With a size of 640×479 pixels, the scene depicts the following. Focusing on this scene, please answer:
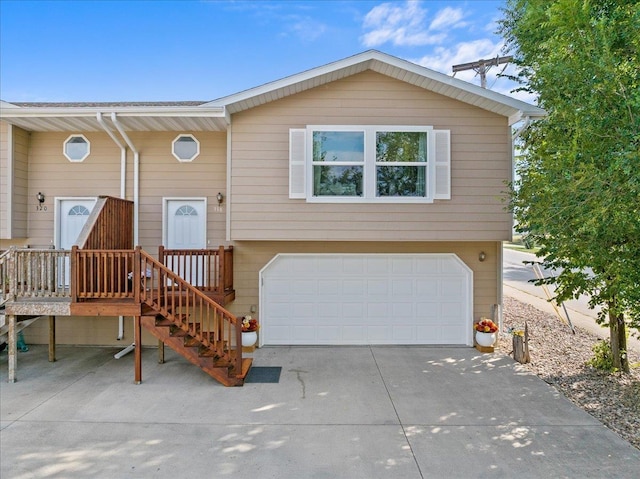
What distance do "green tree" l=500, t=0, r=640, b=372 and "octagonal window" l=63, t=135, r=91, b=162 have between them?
7.97 metres

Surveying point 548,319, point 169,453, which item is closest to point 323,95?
point 169,453

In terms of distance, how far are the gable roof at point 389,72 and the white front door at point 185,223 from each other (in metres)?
2.05

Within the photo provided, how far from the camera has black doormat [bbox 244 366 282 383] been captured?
17.3 ft

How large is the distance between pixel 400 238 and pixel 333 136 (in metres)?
2.22

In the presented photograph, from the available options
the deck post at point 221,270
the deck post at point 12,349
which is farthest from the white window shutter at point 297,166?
the deck post at point 12,349

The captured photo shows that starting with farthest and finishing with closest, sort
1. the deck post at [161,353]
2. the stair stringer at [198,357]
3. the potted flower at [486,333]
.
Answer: the potted flower at [486,333] → the deck post at [161,353] → the stair stringer at [198,357]

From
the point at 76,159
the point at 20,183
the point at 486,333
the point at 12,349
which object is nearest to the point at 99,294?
the point at 12,349

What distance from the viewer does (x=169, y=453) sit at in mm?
3436

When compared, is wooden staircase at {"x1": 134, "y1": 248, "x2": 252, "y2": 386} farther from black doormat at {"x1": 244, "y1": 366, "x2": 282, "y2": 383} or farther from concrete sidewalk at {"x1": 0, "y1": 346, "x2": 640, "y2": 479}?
concrete sidewalk at {"x1": 0, "y1": 346, "x2": 640, "y2": 479}

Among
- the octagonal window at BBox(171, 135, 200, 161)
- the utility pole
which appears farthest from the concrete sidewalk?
the utility pole

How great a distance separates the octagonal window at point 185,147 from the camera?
6.84 meters

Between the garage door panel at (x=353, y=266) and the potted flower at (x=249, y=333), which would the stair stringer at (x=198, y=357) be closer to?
the potted flower at (x=249, y=333)

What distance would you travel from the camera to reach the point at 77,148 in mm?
6871

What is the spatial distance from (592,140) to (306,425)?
15.1 feet
